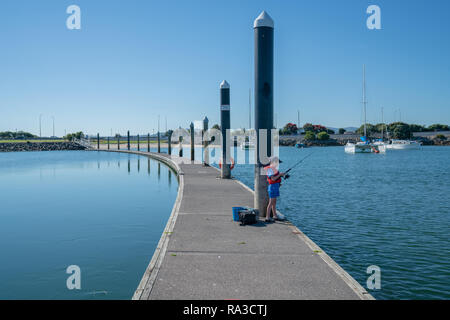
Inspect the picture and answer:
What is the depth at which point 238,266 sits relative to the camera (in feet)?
19.8

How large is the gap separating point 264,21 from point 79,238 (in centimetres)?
753

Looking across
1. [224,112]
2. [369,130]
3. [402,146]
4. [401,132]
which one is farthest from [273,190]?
[369,130]

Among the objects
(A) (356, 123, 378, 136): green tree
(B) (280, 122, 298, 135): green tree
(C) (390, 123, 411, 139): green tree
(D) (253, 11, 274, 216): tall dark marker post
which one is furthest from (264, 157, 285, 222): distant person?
(B) (280, 122, 298, 135): green tree

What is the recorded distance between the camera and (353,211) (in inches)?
552

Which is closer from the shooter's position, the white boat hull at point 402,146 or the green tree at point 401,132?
the white boat hull at point 402,146

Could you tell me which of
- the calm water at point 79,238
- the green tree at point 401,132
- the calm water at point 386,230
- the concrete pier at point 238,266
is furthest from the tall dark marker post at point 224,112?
the green tree at point 401,132

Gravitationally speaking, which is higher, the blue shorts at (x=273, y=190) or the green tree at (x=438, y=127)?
the green tree at (x=438, y=127)

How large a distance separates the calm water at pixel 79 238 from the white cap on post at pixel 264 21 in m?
6.18

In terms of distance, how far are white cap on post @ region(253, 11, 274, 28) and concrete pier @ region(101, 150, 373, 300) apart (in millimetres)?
4936

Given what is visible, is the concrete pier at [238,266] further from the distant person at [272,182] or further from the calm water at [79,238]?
the calm water at [79,238]

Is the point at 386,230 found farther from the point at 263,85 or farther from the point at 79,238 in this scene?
the point at 79,238

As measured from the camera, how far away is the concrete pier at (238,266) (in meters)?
5.02

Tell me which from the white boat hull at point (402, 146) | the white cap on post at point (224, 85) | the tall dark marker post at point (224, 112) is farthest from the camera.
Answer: the white boat hull at point (402, 146)
